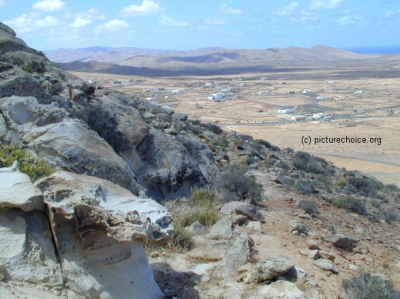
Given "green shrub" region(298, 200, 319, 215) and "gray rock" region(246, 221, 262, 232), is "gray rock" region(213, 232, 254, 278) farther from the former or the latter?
"green shrub" region(298, 200, 319, 215)

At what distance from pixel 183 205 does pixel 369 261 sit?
394 cm

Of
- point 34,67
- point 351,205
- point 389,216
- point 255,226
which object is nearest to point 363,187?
point 389,216

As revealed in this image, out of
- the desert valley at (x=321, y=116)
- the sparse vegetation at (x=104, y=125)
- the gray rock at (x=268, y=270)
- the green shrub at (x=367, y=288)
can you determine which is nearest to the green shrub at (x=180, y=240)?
the gray rock at (x=268, y=270)

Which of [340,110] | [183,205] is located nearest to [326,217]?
[183,205]

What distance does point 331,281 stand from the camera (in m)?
4.80

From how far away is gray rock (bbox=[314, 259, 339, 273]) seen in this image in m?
5.12

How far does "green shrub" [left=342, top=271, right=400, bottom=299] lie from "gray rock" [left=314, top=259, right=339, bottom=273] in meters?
0.34

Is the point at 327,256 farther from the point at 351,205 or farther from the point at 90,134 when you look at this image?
the point at 351,205

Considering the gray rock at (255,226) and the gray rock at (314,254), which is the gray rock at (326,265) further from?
the gray rock at (255,226)

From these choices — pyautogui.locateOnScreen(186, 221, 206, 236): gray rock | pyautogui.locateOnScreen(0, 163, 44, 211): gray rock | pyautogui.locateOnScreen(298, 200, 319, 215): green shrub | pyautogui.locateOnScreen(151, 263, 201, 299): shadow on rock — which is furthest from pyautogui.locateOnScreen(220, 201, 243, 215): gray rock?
pyautogui.locateOnScreen(0, 163, 44, 211): gray rock

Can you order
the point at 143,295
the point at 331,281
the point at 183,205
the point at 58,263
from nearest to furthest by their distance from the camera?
the point at 58,263, the point at 143,295, the point at 331,281, the point at 183,205

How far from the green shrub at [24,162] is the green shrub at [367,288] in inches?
163

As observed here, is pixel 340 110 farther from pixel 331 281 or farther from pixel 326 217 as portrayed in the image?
pixel 331 281

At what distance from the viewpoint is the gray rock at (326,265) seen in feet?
16.8
